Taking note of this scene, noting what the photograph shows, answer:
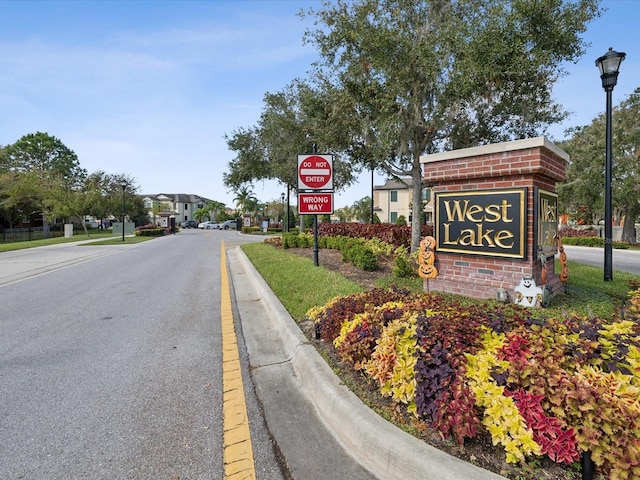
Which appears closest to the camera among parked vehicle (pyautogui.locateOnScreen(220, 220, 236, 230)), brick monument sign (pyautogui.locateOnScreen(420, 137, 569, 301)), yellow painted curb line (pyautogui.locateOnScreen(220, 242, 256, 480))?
yellow painted curb line (pyautogui.locateOnScreen(220, 242, 256, 480))

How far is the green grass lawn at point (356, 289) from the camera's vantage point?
4.55m

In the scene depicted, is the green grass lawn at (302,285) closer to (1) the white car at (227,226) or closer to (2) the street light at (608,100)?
(2) the street light at (608,100)

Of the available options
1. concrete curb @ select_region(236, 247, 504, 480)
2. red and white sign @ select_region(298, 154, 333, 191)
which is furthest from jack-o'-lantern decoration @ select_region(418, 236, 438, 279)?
red and white sign @ select_region(298, 154, 333, 191)

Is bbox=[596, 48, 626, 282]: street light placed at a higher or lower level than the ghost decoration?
higher

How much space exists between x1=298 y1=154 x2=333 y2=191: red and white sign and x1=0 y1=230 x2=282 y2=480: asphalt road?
13.3 ft

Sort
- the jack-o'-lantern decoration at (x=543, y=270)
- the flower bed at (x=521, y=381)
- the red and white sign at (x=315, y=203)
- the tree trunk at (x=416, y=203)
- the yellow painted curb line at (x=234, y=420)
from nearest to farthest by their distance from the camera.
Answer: the flower bed at (x=521, y=381) < the yellow painted curb line at (x=234, y=420) < the jack-o'-lantern decoration at (x=543, y=270) < the red and white sign at (x=315, y=203) < the tree trunk at (x=416, y=203)

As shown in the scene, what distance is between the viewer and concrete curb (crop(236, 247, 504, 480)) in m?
1.78

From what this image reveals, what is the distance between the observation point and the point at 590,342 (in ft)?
6.72

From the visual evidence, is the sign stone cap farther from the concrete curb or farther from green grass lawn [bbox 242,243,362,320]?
the concrete curb

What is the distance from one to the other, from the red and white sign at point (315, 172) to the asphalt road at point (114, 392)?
406cm

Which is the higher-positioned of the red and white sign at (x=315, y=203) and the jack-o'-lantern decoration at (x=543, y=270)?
the red and white sign at (x=315, y=203)

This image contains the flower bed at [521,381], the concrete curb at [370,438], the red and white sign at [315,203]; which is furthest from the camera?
the red and white sign at [315,203]

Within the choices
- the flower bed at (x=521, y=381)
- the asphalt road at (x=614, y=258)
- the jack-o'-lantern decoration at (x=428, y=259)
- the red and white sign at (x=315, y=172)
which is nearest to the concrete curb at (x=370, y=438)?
the flower bed at (x=521, y=381)

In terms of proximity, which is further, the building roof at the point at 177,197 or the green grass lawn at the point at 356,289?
the building roof at the point at 177,197
